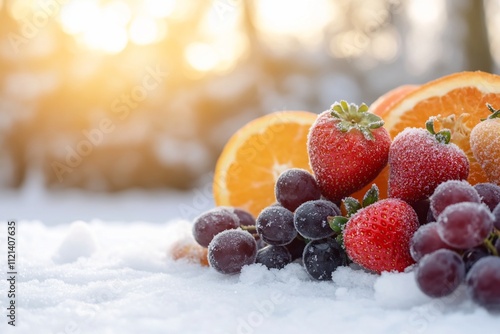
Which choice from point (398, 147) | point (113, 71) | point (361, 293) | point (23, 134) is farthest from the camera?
point (23, 134)

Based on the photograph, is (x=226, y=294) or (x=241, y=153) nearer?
(x=226, y=294)

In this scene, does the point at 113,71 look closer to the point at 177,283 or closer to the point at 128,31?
the point at 128,31

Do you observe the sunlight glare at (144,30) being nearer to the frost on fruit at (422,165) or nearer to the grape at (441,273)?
the frost on fruit at (422,165)

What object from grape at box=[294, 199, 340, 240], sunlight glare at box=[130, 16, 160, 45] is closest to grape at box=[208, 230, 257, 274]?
grape at box=[294, 199, 340, 240]

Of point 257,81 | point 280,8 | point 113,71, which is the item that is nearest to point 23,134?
point 113,71

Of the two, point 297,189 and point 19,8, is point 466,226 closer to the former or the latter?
point 297,189

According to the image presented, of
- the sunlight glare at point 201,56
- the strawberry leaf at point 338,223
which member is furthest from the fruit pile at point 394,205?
the sunlight glare at point 201,56

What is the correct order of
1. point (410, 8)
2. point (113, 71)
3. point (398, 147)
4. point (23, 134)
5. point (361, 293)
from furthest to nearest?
point (410, 8)
point (23, 134)
point (113, 71)
point (398, 147)
point (361, 293)
